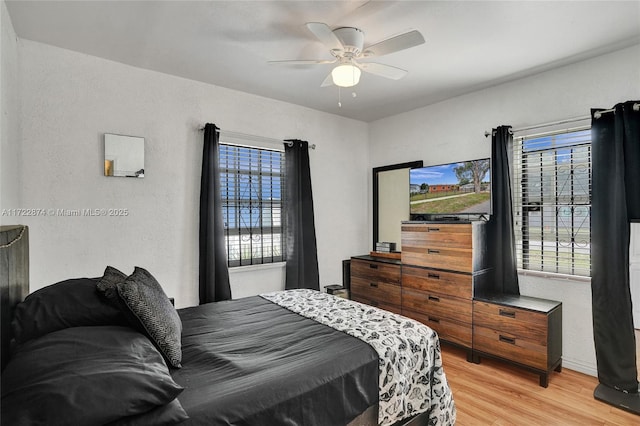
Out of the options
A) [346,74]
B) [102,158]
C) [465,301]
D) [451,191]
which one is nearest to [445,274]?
[465,301]

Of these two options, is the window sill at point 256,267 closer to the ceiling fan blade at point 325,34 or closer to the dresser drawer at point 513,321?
the dresser drawer at point 513,321

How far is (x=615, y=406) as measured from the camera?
2400 mm

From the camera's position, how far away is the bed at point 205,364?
39.1 inches

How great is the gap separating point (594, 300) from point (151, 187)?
155 inches

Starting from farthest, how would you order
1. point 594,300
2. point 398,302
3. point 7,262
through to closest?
point 398,302 < point 594,300 < point 7,262

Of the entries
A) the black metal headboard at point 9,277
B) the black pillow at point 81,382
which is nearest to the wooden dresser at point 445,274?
the black pillow at point 81,382

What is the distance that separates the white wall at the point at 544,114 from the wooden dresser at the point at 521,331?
15cm

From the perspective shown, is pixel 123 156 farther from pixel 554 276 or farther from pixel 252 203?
pixel 554 276

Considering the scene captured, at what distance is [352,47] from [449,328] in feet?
8.86

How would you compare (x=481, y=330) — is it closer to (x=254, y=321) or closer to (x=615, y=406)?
(x=615, y=406)

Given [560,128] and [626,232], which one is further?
[560,128]

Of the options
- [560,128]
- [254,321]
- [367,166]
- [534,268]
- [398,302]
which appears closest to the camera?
[254,321]

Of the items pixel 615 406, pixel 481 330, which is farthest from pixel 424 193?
pixel 615 406

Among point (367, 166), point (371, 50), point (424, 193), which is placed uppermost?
point (371, 50)
